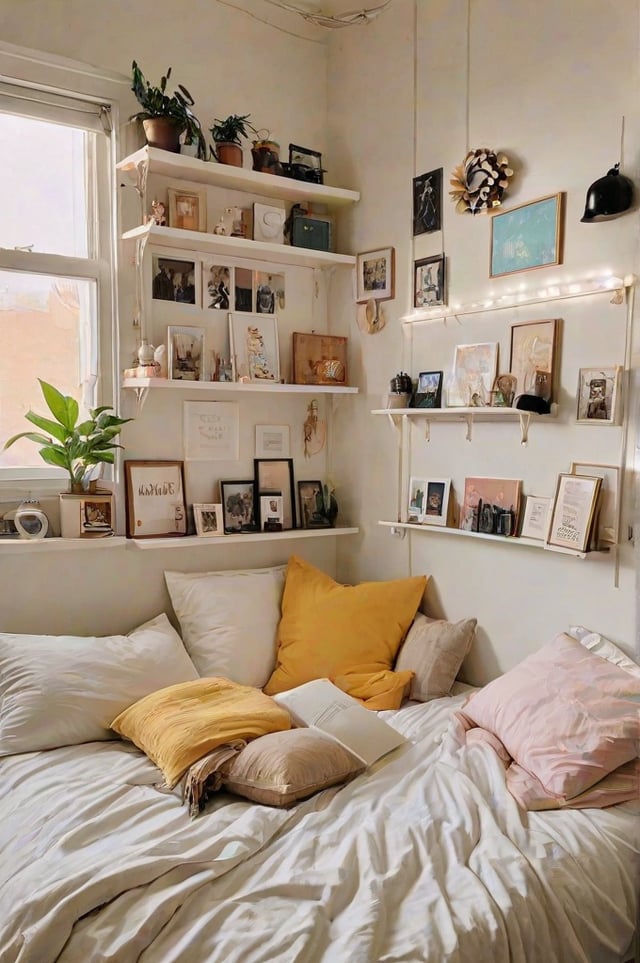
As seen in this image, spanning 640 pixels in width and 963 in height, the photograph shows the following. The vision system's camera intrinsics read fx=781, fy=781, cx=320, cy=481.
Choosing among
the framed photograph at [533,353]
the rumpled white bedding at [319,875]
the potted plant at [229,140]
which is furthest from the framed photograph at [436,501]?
the potted plant at [229,140]

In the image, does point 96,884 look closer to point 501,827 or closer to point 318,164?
point 501,827

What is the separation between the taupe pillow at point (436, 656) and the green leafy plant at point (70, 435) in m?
1.21

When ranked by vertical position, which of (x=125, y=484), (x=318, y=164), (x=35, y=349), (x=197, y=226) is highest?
(x=318, y=164)

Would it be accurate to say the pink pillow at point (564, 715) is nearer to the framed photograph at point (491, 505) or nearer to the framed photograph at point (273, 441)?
the framed photograph at point (491, 505)

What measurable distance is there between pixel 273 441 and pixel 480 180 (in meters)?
1.24

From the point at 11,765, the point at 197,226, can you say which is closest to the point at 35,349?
the point at 197,226

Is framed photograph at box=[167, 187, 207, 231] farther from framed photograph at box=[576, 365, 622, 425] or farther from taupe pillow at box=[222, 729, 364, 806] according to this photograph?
taupe pillow at box=[222, 729, 364, 806]

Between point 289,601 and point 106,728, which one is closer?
point 106,728

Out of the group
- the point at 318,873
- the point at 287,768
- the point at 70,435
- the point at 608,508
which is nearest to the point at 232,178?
the point at 70,435

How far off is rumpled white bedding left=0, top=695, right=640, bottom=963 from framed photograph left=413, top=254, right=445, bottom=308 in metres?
1.60

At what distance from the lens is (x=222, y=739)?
2.01 m

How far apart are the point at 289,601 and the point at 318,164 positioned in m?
1.72

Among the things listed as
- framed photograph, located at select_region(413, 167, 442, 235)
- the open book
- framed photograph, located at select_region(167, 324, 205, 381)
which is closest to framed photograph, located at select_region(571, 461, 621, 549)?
the open book

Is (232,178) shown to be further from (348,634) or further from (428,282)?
(348,634)
